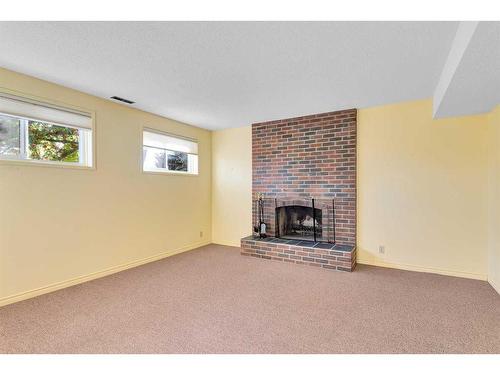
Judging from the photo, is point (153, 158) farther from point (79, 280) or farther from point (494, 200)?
point (494, 200)

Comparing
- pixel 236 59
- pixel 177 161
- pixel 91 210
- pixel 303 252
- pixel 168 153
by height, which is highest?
pixel 236 59

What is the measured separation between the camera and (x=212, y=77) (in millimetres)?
2621

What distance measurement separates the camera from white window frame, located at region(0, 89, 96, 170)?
2.53m

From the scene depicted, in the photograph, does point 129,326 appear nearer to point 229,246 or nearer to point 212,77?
point 212,77

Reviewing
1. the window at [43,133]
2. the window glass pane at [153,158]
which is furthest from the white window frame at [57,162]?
the window glass pane at [153,158]

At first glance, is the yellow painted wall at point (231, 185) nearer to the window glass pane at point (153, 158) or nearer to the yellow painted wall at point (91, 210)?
the yellow painted wall at point (91, 210)

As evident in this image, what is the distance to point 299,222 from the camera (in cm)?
441

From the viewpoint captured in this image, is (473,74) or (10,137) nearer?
(473,74)

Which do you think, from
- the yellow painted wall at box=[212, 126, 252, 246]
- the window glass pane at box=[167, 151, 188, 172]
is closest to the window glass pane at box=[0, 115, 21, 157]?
the window glass pane at box=[167, 151, 188, 172]

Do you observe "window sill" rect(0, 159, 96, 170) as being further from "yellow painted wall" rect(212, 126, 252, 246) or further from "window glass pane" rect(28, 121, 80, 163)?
"yellow painted wall" rect(212, 126, 252, 246)

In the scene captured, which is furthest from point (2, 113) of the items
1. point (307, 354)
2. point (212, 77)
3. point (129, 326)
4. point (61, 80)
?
point (307, 354)

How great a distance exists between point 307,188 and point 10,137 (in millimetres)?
3725

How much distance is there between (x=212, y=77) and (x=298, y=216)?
273cm

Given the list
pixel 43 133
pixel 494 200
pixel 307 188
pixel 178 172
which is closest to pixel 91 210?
pixel 43 133
